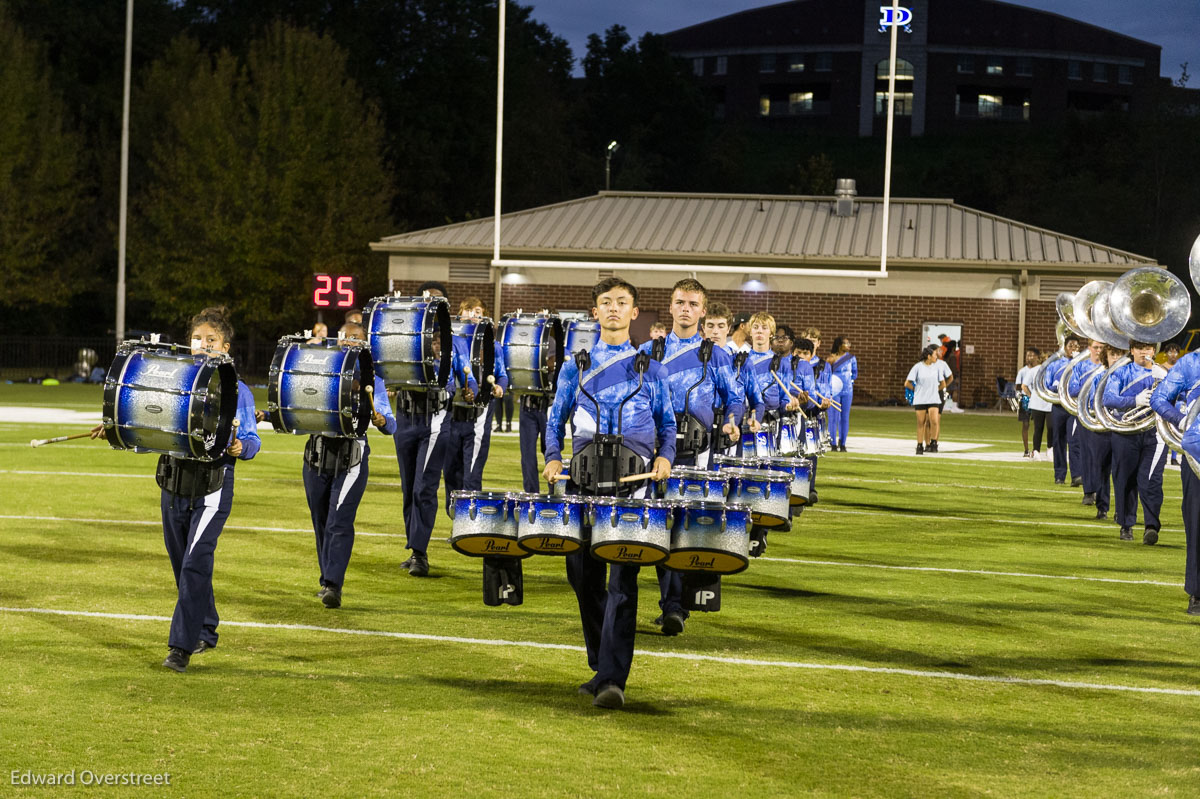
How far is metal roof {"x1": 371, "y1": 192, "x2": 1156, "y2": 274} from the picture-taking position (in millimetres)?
37844

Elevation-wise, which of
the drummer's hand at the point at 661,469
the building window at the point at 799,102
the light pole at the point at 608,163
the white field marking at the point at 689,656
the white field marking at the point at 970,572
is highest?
the building window at the point at 799,102

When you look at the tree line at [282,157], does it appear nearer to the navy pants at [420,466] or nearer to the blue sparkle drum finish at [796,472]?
the navy pants at [420,466]

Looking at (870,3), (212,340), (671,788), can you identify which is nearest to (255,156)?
(212,340)

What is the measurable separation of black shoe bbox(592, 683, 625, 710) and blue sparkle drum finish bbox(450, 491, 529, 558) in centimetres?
76

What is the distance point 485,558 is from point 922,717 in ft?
7.28

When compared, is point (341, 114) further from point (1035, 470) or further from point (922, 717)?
point (922, 717)

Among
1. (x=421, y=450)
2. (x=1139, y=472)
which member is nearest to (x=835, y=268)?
(x=1139, y=472)

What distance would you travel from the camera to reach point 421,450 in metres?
10.8

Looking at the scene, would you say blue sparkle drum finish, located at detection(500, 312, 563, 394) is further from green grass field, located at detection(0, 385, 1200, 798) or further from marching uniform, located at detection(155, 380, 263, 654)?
marching uniform, located at detection(155, 380, 263, 654)

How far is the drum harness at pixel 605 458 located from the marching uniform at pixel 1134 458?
7.43 m

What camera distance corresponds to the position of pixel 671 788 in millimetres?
5555

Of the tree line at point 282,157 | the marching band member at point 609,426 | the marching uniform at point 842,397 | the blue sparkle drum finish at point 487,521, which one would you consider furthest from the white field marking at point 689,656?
the tree line at point 282,157

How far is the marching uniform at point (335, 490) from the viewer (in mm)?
9031

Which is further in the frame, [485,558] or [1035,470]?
[1035,470]
